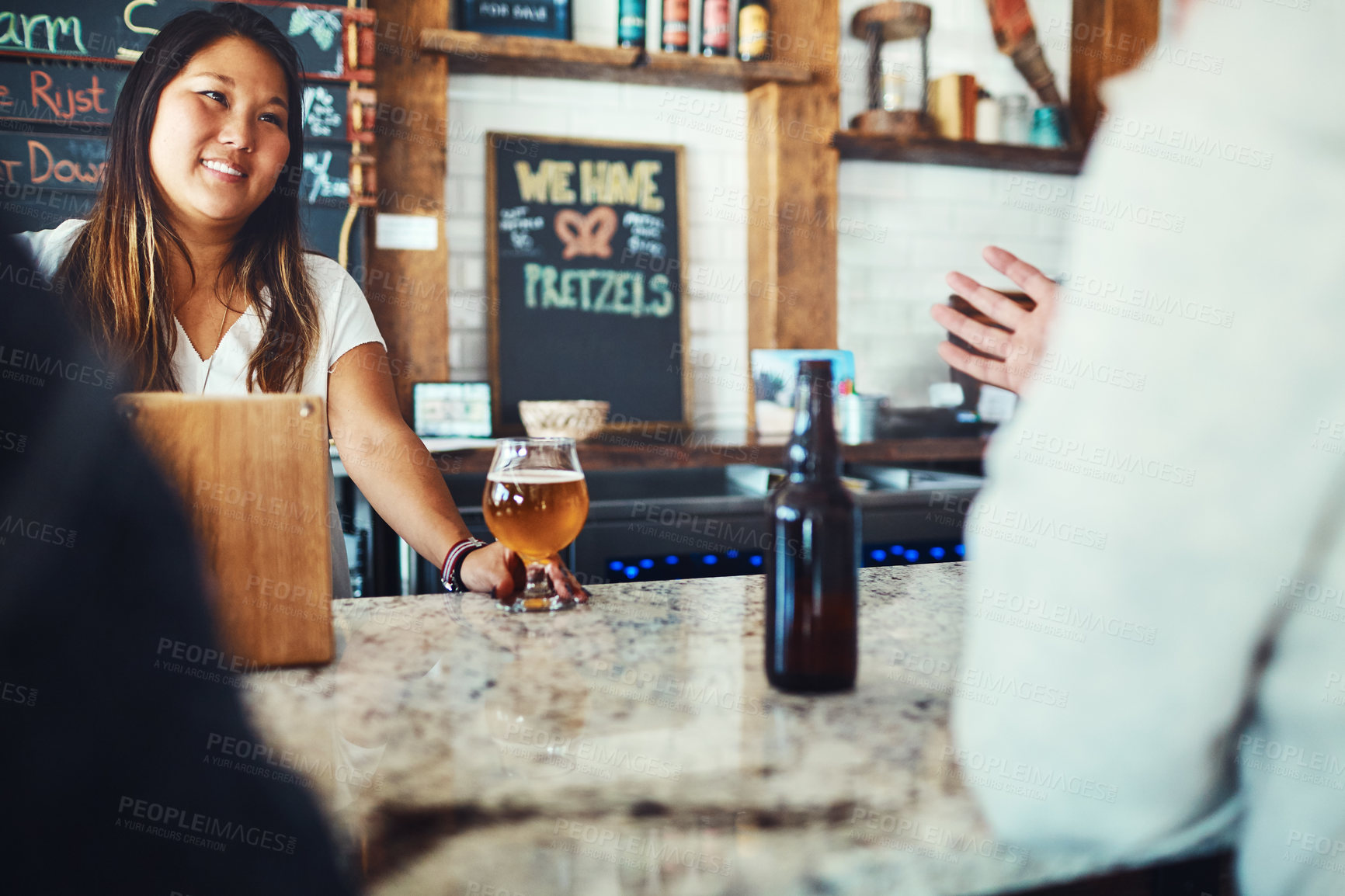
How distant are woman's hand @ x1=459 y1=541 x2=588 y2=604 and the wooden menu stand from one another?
10.6 inches

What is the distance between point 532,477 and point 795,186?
2.23 m

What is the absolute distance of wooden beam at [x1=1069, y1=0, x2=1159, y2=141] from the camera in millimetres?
3199

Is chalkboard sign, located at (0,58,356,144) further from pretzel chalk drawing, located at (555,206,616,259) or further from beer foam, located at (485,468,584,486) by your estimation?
beer foam, located at (485,468,584,486)

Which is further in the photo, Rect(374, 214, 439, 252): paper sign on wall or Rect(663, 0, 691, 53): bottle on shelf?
Rect(663, 0, 691, 53): bottle on shelf

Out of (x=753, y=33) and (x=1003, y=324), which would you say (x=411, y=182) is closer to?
(x=753, y=33)

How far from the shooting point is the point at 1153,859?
0.51 meters

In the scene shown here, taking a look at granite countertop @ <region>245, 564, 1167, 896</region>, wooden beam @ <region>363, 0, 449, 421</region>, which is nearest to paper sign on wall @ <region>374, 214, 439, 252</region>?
wooden beam @ <region>363, 0, 449, 421</region>

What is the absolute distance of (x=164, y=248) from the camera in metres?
1.31

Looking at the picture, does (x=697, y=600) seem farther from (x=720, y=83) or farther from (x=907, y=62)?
(x=907, y=62)

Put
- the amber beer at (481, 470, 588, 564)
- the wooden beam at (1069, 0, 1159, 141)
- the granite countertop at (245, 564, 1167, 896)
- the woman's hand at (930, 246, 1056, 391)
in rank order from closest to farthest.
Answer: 1. the granite countertop at (245, 564, 1167, 896)
2. the amber beer at (481, 470, 588, 564)
3. the woman's hand at (930, 246, 1056, 391)
4. the wooden beam at (1069, 0, 1159, 141)

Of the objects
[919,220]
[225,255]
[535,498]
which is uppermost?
[919,220]

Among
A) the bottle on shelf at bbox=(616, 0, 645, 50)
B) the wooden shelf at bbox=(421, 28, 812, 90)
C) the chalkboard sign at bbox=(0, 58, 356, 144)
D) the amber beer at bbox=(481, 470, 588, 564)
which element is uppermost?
the bottle on shelf at bbox=(616, 0, 645, 50)

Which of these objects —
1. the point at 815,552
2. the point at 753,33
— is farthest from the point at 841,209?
the point at 815,552

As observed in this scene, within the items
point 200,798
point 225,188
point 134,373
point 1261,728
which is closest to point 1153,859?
point 1261,728
